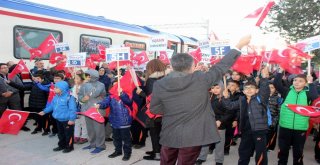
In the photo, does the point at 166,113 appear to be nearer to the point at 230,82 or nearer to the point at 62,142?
the point at 230,82

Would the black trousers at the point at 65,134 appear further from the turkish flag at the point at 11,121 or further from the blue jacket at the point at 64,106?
the turkish flag at the point at 11,121

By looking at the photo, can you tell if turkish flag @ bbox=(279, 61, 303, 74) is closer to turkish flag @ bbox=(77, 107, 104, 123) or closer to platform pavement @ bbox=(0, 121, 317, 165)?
platform pavement @ bbox=(0, 121, 317, 165)

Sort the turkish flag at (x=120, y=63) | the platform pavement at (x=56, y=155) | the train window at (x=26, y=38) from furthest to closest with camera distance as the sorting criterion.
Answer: the train window at (x=26, y=38) < the turkish flag at (x=120, y=63) < the platform pavement at (x=56, y=155)

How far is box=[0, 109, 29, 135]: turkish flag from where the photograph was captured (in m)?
5.03

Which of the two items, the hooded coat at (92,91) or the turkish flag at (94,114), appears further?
the hooded coat at (92,91)

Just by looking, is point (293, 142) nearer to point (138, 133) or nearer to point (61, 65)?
point (138, 133)

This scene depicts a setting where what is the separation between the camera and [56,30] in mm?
8500

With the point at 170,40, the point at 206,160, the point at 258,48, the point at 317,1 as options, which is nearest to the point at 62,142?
the point at 206,160

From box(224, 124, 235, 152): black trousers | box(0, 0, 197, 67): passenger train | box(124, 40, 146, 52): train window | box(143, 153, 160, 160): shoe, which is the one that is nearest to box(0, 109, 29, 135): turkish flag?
box(143, 153, 160, 160): shoe

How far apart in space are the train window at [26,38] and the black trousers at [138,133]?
12.3 feet

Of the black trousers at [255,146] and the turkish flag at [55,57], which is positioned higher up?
the turkish flag at [55,57]

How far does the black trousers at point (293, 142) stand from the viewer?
4352mm

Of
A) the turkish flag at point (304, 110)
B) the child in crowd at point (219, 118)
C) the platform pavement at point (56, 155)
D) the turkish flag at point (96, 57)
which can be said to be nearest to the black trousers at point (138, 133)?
the platform pavement at point (56, 155)

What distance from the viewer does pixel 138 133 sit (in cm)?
595
